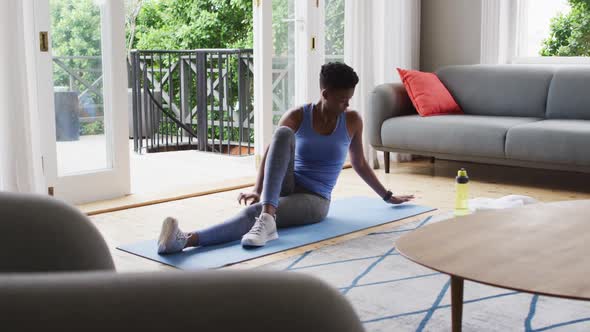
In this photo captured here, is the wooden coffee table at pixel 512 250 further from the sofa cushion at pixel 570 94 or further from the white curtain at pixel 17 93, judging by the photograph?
the sofa cushion at pixel 570 94

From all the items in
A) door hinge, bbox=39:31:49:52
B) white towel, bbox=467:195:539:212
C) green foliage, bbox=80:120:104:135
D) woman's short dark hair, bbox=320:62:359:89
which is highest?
door hinge, bbox=39:31:49:52

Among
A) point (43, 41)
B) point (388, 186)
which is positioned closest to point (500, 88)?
point (388, 186)

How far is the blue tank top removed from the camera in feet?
11.2

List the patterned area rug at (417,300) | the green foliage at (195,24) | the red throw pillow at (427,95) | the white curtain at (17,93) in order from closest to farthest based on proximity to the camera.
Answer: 1. the patterned area rug at (417,300)
2. the white curtain at (17,93)
3. the red throw pillow at (427,95)
4. the green foliage at (195,24)

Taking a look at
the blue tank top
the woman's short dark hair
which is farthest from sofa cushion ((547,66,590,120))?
the woman's short dark hair

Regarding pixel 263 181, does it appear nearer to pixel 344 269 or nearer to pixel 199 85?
pixel 344 269

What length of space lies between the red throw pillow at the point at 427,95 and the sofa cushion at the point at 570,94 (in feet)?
2.23

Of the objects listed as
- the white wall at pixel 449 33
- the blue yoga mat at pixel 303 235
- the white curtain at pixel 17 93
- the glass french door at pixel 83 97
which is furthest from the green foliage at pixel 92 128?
the white wall at pixel 449 33

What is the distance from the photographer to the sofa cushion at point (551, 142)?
4359 mm

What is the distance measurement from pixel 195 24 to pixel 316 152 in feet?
20.8

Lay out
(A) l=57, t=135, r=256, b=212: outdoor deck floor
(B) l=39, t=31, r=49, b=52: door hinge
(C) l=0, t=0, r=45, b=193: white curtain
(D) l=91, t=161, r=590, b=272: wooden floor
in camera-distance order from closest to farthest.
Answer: (D) l=91, t=161, r=590, b=272: wooden floor < (C) l=0, t=0, r=45, b=193: white curtain < (B) l=39, t=31, r=49, b=52: door hinge < (A) l=57, t=135, r=256, b=212: outdoor deck floor

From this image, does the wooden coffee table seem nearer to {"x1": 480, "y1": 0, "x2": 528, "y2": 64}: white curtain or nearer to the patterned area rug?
the patterned area rug

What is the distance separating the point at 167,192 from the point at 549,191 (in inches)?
91.0

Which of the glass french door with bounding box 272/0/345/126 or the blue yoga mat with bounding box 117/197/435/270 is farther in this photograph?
the glass french door with bounding box 272/0/345/126
